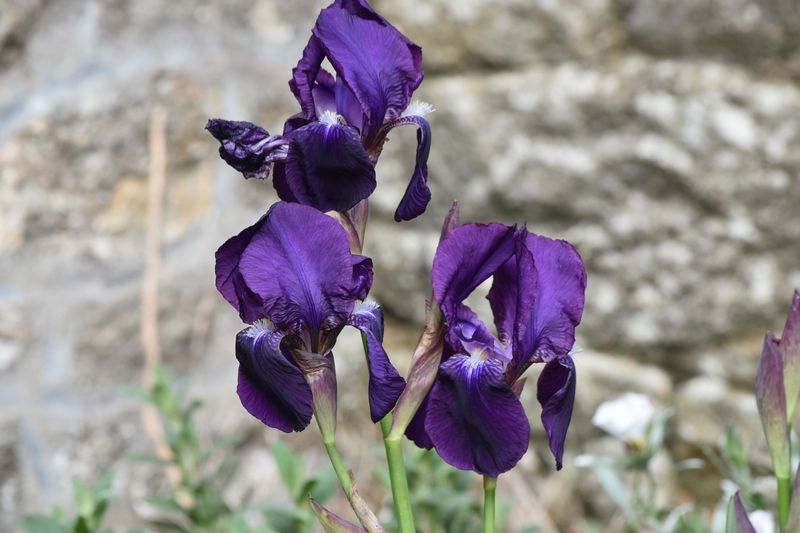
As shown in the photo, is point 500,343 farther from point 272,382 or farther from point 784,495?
point 784,495

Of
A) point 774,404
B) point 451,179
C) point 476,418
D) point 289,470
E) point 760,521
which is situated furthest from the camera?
point 451,179

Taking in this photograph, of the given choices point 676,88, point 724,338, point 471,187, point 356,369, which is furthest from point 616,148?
point 356,369

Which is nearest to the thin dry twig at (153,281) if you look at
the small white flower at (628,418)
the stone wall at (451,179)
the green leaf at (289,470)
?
the stone wall at (451,179)

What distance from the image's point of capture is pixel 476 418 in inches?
28.2

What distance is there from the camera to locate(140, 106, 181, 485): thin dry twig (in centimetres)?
205

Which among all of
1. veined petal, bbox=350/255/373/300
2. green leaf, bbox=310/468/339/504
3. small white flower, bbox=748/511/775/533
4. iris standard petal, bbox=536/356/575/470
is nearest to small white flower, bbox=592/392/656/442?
small white flower, bbox=748/511/775/533

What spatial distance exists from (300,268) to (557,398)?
22 cm

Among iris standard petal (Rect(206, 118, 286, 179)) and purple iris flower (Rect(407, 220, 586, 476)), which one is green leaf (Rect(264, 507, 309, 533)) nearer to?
purple iris flower (Rect(407, 220, 586, 476))

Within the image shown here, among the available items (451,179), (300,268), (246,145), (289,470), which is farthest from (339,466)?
(451,179)

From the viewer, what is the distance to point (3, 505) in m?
1.87

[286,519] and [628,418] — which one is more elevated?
[628,418]

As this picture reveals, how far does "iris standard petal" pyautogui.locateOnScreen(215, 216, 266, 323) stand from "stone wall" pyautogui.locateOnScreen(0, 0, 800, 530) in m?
1.25

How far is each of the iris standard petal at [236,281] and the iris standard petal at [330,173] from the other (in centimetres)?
5

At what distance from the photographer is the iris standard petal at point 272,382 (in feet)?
2.41
